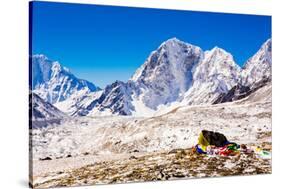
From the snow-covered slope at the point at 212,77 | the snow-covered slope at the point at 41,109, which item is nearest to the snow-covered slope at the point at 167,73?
the snow-covered slope at the point at 212,77

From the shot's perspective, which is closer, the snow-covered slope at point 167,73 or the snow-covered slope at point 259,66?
the snow-covered slope at point 167,73

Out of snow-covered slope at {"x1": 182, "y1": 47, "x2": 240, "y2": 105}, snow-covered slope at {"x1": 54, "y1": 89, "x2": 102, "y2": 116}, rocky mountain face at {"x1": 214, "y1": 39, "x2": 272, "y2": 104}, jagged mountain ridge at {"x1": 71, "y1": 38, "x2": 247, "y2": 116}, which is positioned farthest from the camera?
rocky mountain face at {"x1": 214, "y1": 39, "x2": 272, "y2": 104}

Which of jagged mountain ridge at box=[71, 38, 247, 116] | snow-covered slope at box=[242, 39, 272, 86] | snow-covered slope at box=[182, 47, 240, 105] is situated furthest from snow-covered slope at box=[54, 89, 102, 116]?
snow-covered slope at box=[242, 39, 272, 86]

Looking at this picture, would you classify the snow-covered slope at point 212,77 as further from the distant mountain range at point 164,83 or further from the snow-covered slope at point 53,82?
the snow-covered slope at point 53,82

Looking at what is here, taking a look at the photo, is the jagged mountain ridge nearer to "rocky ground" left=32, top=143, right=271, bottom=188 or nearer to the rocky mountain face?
the rocky mountain face

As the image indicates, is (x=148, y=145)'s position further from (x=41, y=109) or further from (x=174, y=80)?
(x=41, y=109)

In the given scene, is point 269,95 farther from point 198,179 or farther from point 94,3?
point 94,3
